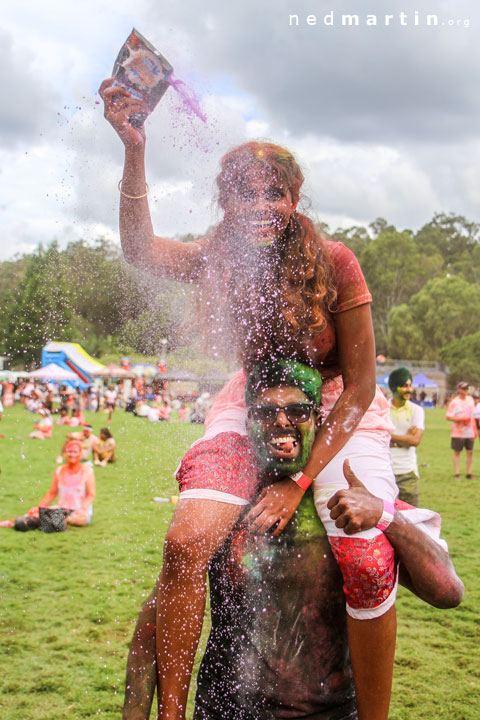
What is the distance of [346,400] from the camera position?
86.1 inches

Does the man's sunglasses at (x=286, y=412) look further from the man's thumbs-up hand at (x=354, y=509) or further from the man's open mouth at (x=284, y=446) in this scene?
the man's thumbs-up hand at (x=354, y=509)

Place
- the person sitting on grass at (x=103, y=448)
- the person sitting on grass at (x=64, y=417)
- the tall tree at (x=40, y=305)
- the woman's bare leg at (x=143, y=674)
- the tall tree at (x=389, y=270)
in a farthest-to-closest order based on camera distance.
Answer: the tall tree at (x=389, y=270) → the person sitting on grass at (x=103, y=448) → the person sitting on grass at (x=64, y=417) → the tall tree at (x=40, y=305) → the woman's bare leg at (x=143, y=674)

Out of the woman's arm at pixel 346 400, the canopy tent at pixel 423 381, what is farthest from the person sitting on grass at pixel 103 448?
the canopy tent at pixel 423 381

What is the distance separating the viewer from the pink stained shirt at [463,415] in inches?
482

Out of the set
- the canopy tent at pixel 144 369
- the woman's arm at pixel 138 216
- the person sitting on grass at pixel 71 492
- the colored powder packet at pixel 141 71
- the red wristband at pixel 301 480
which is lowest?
the person sitting on grass at pixel 71 492

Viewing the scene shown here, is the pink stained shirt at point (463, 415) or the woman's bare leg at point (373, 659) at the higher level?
the pink stained shirt at point (463, 415)

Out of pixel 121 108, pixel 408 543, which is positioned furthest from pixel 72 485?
pixel 121 108

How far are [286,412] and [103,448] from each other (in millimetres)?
10885

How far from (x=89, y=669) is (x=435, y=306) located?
37.2 meters

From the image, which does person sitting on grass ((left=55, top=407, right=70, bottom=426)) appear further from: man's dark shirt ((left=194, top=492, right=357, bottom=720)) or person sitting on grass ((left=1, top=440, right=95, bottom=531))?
man's dark shirt ((left=194, top=492, right=357, bottom=720))

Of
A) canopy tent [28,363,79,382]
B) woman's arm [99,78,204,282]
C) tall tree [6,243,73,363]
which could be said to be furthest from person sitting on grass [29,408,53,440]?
woman's arm [99,78,204,282]

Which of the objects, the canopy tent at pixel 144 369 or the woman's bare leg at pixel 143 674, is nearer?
the woman's bare leg at pixel 143 674

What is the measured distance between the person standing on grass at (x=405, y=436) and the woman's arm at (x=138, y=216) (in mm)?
5087

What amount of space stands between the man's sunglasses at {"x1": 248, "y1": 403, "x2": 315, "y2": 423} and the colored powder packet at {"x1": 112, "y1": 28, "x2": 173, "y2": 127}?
3.22 ft
